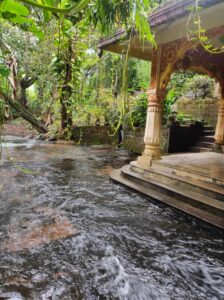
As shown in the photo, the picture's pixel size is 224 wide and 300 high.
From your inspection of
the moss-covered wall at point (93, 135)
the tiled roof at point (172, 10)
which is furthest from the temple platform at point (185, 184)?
the moss-covered wall at point (93, 135)

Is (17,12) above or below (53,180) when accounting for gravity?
above

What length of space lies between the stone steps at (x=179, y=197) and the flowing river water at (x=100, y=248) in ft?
0.40

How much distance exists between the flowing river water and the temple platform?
18 cm

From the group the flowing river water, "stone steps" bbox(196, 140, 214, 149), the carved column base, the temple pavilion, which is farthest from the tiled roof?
"stone steps" bbox(196, 140, 214, 149)

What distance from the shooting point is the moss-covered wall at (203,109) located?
8.72 metres

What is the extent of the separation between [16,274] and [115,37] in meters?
3.59

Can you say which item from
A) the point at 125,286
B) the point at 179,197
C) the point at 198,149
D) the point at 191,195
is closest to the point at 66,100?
the point at 198,149

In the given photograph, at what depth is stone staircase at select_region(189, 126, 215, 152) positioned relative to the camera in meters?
7.32

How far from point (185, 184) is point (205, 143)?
421 cm

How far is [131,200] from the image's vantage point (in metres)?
3.86

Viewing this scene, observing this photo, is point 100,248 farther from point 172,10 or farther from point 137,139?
point 137,139

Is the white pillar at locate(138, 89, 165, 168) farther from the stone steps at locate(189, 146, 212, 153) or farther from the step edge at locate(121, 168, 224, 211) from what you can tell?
the stone steps at locate(189, 146, 212, 153)

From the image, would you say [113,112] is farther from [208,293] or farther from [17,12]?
[17,12]

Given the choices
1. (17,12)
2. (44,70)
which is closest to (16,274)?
(17,12)
